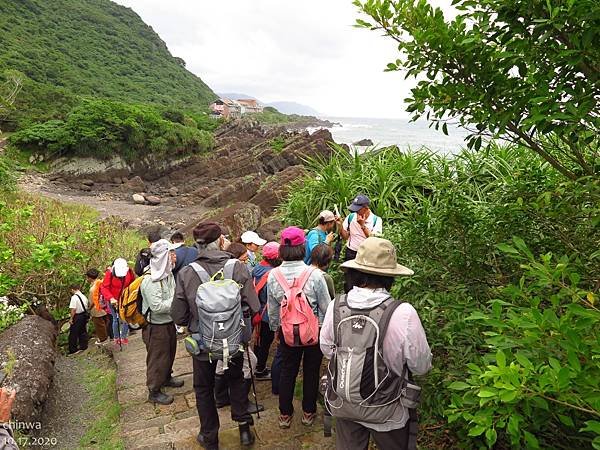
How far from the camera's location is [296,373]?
3311mm

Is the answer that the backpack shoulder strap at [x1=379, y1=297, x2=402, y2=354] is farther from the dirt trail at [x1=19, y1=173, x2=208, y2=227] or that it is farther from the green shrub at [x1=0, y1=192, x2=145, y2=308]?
the dirt trail at [x1=19, y1=173, x2=208, y2=227]

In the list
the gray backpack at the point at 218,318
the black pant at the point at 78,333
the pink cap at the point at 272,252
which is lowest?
the black pant at the point at 78,333

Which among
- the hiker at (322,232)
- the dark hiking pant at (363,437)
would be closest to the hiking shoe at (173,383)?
the hiker at (322,232)

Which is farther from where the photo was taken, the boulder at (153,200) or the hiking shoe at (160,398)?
the boulder at (153,200)

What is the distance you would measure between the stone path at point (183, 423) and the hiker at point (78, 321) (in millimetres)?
1842

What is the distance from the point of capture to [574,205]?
2219 mm

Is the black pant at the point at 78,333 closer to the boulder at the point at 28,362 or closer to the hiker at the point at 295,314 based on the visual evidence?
the boulder at the point at 28,362

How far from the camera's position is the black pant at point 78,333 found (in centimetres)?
636

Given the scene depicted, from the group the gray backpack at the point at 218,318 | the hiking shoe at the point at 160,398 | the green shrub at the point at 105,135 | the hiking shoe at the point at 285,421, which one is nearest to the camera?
the gray backpack at the point at 218,318

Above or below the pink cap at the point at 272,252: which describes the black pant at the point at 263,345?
below

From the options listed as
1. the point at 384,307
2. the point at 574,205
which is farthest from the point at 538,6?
the point at 384,307

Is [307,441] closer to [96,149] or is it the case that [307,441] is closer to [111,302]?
[111,302]

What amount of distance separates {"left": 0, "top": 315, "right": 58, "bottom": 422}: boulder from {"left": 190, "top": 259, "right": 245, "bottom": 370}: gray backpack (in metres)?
2.08

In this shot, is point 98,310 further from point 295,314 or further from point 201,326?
point 295,314
